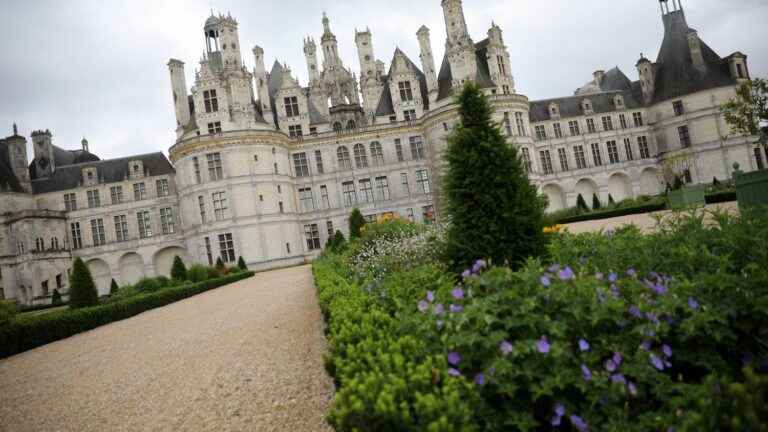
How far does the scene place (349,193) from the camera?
36719 mm

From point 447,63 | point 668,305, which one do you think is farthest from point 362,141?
point 668,305

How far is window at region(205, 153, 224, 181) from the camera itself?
31766mm

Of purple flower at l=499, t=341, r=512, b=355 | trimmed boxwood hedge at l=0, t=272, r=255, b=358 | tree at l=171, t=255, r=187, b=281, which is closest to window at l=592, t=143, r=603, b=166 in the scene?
tree at l=171, t=255, r=187, b=281

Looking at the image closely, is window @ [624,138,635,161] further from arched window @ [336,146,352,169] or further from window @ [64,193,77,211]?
window @ [64,193,77,211]

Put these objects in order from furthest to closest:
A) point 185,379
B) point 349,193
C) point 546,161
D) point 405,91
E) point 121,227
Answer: point 546,161
point 121,227
point 405,91
point 349,193
point 185,379

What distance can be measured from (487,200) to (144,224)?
38.7 meters

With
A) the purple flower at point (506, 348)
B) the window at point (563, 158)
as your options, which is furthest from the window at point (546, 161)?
the purple flower at point (506, 348)

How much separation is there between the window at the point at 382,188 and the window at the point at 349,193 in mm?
1892

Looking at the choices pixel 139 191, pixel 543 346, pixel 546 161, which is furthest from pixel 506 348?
pixel 546 161

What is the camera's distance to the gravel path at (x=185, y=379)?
5.11 metres

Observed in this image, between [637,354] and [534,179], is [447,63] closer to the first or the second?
[534,179]

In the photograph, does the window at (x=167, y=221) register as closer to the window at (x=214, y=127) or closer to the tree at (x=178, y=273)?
the window at (x=214, y=127)

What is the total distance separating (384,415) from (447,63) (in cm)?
3737

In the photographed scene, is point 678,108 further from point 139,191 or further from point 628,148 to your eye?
point 139,191
